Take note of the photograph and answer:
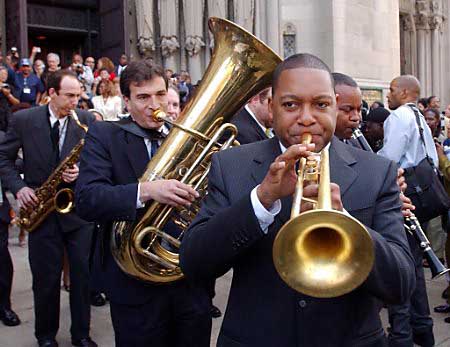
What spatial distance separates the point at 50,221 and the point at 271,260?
282cm

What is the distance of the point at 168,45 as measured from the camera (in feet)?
43.7

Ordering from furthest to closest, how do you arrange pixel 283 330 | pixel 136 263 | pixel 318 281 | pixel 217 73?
1. pixel 217 73
2. pixel 136 263
3. pixel 283 330
4. pixel 318 281

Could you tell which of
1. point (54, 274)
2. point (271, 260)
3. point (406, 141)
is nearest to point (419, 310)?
point (406, 141)

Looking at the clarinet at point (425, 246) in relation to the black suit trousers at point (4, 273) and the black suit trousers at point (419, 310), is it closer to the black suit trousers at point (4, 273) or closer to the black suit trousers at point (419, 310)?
the black suit trousers at point (419, 310)

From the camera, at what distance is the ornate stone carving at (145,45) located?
43.4 feet

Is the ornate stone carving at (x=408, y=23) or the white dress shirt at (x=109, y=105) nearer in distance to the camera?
the white dress shirt at (x=109, y=105)

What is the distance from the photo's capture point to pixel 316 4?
1410cm

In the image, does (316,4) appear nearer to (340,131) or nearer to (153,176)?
(340,131)

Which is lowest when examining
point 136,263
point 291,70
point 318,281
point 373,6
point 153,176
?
point 136,263

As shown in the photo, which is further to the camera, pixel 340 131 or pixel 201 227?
pixel 340 131

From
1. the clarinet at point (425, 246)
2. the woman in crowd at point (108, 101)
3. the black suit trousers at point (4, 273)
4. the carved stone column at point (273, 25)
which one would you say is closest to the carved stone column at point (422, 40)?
the carved stone column at point (273, 25)

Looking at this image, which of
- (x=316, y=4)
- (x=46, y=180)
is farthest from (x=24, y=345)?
(x=316, y=4)

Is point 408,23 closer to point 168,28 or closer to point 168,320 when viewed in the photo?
point 168,28

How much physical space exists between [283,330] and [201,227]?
417 mm
